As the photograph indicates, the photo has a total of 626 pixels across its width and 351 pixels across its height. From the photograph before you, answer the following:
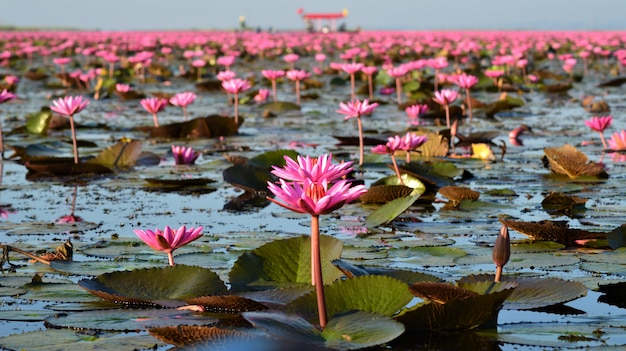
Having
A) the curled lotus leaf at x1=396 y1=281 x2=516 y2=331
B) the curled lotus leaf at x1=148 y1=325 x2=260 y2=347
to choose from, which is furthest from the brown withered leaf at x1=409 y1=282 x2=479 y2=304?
the curled lotus leaf at x1=148 y1=325 x2=260 y2=347

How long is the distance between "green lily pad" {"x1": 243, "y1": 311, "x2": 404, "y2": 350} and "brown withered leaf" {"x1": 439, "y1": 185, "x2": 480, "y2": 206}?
2156 millimetres

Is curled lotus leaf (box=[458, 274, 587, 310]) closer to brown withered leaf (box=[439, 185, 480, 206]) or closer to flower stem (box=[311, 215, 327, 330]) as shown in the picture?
flower stem (box=[311, 215, 327, 330])

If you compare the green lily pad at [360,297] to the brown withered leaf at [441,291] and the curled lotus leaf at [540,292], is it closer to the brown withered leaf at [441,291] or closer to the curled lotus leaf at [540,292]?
the brown withered leaf at [441,291]

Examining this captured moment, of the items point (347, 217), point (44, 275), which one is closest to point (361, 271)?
point (44, 275)

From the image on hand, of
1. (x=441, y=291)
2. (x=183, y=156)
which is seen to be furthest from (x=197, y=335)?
(x=183, y=156)

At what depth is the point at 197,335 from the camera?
6.18 ft

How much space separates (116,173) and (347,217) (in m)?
1.97

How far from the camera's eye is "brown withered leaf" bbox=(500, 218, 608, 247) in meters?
3.11

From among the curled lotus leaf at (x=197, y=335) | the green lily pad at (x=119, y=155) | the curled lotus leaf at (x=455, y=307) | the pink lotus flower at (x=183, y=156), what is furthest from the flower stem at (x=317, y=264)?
the pink lotus flower at (x=183, y=156)

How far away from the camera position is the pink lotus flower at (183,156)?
5699mm

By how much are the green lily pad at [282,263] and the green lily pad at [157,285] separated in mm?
81

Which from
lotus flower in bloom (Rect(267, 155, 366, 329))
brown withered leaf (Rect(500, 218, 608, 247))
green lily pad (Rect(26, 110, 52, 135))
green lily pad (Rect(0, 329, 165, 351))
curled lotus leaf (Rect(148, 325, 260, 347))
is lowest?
green lily pad (Rect(26, 110, 52, 135))

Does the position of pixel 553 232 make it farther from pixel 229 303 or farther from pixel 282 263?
pixel 229 303

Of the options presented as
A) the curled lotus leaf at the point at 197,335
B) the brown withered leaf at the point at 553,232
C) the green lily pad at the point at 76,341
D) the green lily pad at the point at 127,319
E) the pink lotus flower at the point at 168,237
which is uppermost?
the pink lotus flower at the point at 168,237
